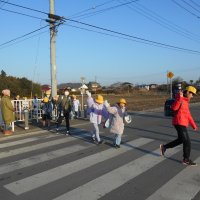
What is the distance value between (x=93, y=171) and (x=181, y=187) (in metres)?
1.99

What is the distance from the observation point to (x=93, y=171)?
7.09m

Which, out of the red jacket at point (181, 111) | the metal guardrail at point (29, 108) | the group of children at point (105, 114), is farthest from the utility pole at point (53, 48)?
the red jacket at point (181, 111)

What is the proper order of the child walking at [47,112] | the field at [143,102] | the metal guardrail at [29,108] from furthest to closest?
1. the field at [143,102]
2. the metal guardrail at [29,108]
3. the child walking at [47,112]

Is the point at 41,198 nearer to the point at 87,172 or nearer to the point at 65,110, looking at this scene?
the point at 87,172

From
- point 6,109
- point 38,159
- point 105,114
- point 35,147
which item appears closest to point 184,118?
point 105,114

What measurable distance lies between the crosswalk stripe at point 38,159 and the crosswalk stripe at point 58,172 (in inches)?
31.9

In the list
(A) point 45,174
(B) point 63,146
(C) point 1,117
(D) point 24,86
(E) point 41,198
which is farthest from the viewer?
(D) point 24,86

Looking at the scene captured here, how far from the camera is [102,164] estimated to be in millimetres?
7684

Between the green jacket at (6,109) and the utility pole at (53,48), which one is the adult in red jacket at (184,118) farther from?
the utility pole at (53,48)

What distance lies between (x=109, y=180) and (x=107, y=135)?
18.1 ft

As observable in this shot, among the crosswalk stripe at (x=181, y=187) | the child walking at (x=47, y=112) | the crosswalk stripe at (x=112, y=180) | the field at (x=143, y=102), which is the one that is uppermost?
the child walking at (x=47, y=112)

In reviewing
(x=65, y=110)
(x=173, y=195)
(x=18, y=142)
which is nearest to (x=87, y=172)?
(x=173, y=195)

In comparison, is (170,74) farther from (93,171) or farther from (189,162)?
(93,171)

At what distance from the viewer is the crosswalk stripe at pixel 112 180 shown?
558 centimetres
